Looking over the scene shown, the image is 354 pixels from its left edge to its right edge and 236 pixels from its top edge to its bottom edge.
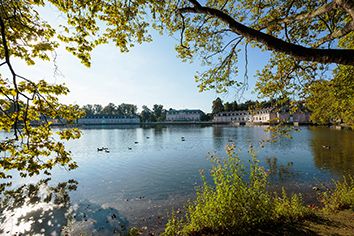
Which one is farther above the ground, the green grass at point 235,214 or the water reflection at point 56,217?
the green grass at point 235,214

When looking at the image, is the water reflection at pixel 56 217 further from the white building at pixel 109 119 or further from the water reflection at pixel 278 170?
the white building at pixel 109 119

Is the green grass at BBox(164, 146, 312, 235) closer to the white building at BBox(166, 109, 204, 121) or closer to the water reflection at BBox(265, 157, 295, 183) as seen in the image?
the water reflection at BBox(265, 157, 295, 183)

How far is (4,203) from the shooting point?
11.0 m

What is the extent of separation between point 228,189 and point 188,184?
27.1ft

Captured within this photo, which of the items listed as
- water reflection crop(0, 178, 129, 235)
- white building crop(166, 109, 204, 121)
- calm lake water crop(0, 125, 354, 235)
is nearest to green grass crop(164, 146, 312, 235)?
calm lake water crop(0, 125, 354, 235)

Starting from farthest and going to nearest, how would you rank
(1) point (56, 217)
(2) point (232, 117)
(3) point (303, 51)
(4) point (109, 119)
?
(4) point (109, 119) → (2) point (232, 117) → (1) point (56, 217) → (3) point (303, 51)

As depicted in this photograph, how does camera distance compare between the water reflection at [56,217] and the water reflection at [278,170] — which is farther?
the water reflection at [278,170]

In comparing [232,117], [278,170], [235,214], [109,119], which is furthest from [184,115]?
[235,214]

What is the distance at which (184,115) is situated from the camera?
14625 cm

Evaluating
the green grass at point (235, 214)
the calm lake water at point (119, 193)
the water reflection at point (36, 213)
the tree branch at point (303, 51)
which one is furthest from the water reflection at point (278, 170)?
the water reflection at point (36, 213)

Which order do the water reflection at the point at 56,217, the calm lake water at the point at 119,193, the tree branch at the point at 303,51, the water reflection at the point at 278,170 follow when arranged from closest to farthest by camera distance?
the tree branch at the point at 303,51
the water reflection at the point at 56,217
the calm lake water at the point at 119,193
the water reflection at the point at 278,170

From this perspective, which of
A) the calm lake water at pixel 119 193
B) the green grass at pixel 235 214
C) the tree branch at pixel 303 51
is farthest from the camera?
the calm lake water at pixel 119 193

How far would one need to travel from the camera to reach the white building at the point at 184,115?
5758 inches

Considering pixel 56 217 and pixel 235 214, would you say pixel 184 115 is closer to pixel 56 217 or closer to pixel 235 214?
pixel 56 217
